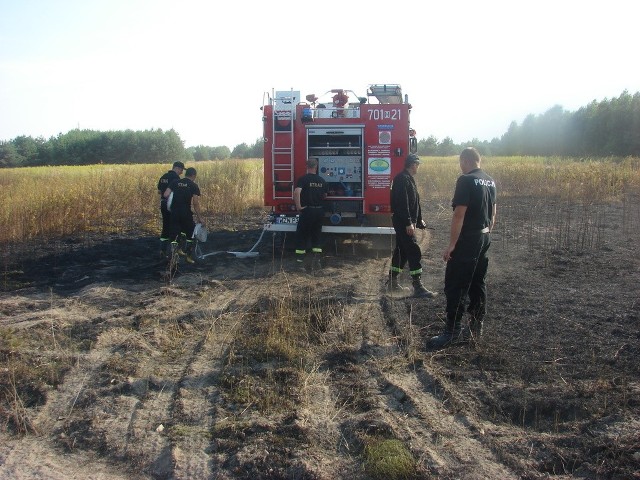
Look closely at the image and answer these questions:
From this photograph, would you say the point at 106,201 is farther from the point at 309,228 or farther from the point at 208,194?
the point at 309,228

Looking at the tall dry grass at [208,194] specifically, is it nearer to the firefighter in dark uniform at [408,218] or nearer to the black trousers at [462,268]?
the firefighter in dark uniform at [408,218]

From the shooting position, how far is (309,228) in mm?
10422

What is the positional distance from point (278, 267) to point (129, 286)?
2.65 m

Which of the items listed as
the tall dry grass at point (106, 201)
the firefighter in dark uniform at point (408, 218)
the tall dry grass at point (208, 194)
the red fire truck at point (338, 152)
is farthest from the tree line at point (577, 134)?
the firefighter in dark uniform at point (408, 218)

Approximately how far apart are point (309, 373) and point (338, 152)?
6.51 m

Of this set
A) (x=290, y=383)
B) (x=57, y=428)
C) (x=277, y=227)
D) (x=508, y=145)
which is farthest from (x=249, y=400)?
(x=508, y=145)

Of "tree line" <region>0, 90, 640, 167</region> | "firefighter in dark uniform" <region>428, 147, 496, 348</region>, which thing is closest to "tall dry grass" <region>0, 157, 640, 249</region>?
"firefighter in dark uniform" <region>428, 147, 496, 348</region>

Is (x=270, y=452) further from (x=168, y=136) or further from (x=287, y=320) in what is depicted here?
(x=168, y=136)

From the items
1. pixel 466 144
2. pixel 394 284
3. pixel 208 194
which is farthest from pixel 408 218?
pixel 466 144

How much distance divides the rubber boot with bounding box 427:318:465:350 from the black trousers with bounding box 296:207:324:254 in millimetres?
4569

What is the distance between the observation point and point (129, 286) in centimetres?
858

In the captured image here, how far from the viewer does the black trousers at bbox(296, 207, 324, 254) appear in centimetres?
1032

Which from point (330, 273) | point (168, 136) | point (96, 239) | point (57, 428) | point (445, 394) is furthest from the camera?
point (168, 136)

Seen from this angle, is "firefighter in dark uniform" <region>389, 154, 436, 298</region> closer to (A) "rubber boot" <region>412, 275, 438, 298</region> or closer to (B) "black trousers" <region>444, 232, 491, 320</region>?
(A) "rubber boot" <region>412, 275, 438, 298</region>
